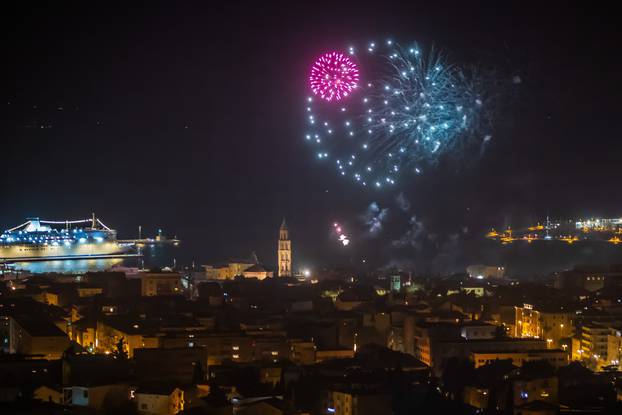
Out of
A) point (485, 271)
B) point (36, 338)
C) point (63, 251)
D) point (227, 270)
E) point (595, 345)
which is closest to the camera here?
point (36, 338)

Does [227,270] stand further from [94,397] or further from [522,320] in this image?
[94,397]

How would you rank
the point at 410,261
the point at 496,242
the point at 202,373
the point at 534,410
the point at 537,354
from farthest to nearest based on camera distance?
the point at 496,242 → the point at 410,261 → the point at 537,354 → the point at 202,373 → the point at 534,410

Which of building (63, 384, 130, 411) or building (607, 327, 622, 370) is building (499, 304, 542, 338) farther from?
building (63, 384, 130, 411)

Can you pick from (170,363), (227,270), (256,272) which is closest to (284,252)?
(256,272)

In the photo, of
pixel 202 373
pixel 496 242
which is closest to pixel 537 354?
pixel 202 373

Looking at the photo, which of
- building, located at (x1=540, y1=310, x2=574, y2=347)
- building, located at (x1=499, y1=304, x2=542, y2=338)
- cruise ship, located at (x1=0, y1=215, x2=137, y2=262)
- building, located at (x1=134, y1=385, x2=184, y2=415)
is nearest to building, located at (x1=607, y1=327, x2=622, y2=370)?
building, located at (x1=540, y1=310, x2=574, y2=347)

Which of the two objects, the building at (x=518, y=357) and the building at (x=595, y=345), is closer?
the building at (x=518, y=357)

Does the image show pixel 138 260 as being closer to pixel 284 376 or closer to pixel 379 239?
pixel 379 239

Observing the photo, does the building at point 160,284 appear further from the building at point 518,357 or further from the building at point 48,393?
the building at point 48,393

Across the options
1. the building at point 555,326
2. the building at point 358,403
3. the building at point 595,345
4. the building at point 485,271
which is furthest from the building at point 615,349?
the building at point 485,271
